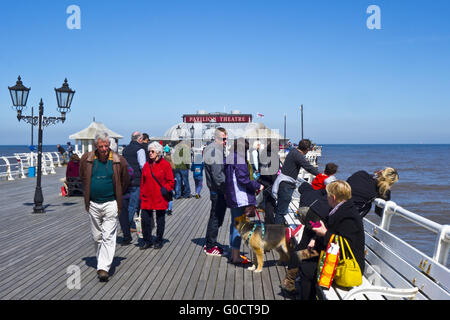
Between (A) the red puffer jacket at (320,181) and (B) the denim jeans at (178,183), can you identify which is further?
(B) the denim jeans at (178,183)

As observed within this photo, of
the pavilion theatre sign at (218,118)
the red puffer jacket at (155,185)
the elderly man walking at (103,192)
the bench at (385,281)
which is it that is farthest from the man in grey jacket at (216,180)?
the pavilion theatre sign at (218,118)

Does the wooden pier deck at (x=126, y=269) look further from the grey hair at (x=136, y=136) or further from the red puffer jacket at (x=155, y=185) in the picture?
the grey hair at (x=136, y=136)

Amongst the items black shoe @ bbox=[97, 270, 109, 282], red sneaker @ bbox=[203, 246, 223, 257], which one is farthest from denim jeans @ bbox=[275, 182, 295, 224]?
black shoe @ bbox=[97, 270, 109, 282]

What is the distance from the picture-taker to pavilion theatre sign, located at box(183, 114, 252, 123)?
5534 cm

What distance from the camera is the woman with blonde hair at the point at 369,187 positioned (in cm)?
477

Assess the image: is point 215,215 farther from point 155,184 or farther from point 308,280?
point 308,280

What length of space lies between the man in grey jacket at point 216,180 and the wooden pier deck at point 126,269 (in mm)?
241

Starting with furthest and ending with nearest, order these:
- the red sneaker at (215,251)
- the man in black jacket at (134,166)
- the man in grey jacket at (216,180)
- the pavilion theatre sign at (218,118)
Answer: the pavilion theatre sign at (218,118)
the man in black jacket at (134,166)
the red sneaker at (215,251)
the man in grey jacket at (216,180)

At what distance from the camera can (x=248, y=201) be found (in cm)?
541

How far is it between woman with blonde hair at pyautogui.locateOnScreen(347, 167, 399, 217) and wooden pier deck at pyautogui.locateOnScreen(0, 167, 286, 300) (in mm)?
1384

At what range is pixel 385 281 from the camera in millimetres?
3721

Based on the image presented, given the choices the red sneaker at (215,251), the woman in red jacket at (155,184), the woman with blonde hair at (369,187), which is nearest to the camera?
the woman with blonde hair at (369,187)

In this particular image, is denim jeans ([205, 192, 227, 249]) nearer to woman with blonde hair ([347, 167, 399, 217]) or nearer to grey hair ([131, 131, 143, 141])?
woman with blonde hair ([347, 167, 399, 217])

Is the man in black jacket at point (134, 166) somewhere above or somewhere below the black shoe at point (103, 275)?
above
